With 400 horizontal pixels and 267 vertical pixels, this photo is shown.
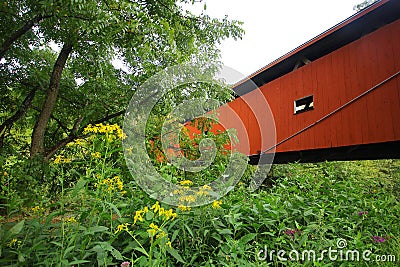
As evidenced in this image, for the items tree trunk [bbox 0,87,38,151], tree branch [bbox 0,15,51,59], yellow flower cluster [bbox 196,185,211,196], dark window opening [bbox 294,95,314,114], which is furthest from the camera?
dark window opening [bbox 294,95,314,114]

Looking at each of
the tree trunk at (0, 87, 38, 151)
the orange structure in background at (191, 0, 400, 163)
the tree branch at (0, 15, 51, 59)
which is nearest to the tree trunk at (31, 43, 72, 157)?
the tree trunk at (0, 87, 38, 151)

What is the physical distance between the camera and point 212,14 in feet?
18.9

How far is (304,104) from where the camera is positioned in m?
7.13

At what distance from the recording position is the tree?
13.4 ft

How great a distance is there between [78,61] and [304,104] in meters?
5.57

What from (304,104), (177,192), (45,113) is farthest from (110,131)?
(304,104)

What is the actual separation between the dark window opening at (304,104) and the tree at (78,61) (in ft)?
8.12

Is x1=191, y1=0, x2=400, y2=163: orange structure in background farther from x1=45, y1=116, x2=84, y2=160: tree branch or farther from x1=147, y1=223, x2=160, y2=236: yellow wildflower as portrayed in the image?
x1=147, y1=223, x2=160, y2=236: yellow wildflower

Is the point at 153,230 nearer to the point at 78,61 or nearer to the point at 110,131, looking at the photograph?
the point at 110,131

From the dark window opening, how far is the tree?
8.12ft

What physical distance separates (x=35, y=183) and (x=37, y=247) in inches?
79.3

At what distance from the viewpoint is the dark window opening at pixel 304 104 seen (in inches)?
268

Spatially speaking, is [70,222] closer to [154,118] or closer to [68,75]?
[154,118]

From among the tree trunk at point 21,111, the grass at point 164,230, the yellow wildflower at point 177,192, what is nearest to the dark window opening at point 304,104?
the grass at point 164,230
